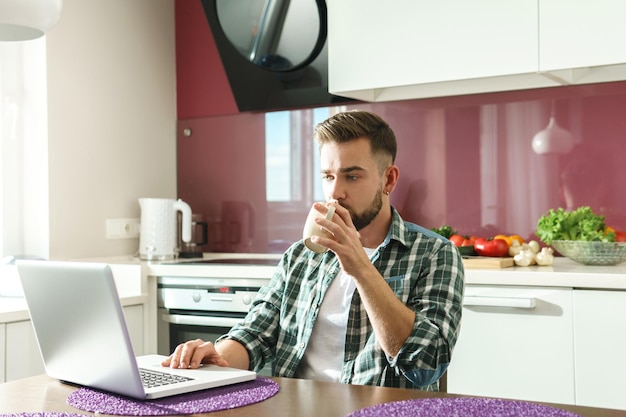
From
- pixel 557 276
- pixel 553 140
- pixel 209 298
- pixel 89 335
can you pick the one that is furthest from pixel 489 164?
pixel 89 335

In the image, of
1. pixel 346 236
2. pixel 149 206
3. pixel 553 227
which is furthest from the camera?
pixel 149 206

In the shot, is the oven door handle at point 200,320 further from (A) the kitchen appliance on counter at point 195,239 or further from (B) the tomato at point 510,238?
(B) the tomato at point 510,238

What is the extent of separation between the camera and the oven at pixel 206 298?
3205 mm

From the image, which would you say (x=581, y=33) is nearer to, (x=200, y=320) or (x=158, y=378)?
(x=200, y=320)

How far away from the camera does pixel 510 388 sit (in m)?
2.68

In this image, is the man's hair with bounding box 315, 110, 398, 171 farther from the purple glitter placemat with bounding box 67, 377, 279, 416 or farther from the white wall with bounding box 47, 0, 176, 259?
the white wall with bounding box 47, 0, 176, 259

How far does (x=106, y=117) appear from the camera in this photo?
3865 millimetres

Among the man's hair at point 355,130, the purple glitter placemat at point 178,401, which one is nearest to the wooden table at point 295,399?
the purple glitter placemat at point 178,401

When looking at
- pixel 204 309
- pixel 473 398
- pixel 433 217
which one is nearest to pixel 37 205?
pixel 204 309

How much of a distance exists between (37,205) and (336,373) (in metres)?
2.09

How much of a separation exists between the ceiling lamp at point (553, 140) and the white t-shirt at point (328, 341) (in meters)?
1.54

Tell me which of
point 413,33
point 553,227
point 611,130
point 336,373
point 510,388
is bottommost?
point 510,388

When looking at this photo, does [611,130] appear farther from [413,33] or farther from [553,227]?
[413,33]

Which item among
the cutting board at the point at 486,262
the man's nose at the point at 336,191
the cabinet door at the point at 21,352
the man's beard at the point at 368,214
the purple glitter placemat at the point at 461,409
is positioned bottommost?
the cabinet door at the point at 21,352
